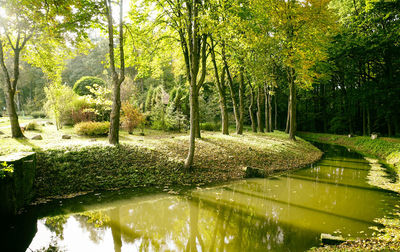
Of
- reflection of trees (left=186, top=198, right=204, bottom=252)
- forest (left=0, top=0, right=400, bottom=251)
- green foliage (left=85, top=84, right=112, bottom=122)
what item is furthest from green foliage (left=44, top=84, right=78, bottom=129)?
reflection of trees (left=186, top=198, right=204, bottom=252)

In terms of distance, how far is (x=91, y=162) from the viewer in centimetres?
848

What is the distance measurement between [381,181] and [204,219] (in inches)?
Answer: 325

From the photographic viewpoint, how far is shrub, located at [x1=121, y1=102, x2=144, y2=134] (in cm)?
1465

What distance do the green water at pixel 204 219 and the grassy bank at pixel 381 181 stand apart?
308mm

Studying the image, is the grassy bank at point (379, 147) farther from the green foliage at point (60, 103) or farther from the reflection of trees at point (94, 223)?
the green foliage at point (60, 103)

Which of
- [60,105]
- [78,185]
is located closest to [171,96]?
[60,105]

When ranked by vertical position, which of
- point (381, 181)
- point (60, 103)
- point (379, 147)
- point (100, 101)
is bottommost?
point (381, 181)

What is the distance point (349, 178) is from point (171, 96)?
1564 cm

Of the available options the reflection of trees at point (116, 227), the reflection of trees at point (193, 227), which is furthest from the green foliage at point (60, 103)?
the reflection of trees at point (193, 227)

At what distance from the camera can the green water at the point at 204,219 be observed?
186 inches

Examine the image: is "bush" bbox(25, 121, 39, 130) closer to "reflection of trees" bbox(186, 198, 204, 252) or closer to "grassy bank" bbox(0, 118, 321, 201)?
"grassy bank" bbox(0, 118, 321, 201)

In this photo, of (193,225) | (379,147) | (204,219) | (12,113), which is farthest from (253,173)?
(379,147)

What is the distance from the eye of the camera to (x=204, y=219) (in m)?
5.86

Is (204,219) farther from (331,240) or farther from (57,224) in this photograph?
(57,224)
